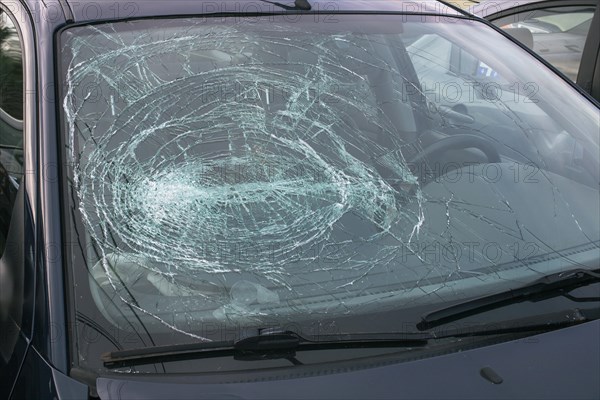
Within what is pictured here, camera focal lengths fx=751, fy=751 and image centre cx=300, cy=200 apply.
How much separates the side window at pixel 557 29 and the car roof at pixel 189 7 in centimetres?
160

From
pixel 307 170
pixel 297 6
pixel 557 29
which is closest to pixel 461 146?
pixel 307 170

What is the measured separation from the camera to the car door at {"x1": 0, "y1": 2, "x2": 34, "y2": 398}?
1636 mm

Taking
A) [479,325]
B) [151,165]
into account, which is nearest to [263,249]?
[151,165]

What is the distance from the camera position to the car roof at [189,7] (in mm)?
2066

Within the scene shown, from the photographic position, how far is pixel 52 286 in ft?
5.23

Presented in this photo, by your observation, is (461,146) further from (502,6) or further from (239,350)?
(502,6)

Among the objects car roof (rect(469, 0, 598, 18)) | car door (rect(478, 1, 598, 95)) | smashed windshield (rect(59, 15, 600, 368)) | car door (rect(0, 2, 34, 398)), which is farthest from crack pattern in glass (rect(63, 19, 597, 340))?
car roof (rect(469, 0, 598, 18))

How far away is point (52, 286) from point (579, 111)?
1.63 m

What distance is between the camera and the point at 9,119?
2080mm

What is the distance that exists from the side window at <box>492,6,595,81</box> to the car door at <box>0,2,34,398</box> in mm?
2554

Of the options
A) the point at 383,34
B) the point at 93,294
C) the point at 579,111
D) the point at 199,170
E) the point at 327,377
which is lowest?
the point at 327,377

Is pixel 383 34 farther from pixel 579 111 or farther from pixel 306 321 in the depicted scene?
pixel 306 321

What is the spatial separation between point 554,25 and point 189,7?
378 cm

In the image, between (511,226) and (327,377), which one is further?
(511,226)
